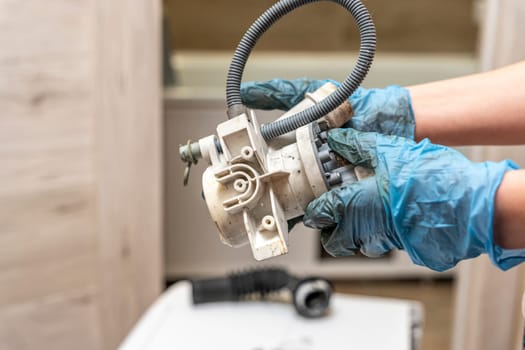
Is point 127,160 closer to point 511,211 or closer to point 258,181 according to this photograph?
point 258,181

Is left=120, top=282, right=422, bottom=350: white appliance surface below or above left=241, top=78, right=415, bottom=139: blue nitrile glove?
below

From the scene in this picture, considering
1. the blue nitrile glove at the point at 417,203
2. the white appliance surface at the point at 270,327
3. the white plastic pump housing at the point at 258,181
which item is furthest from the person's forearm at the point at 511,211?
the white appliance surface at the point at 270,327

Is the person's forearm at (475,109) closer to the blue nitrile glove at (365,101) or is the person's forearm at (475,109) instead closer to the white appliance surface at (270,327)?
the blue nitrile glove at (365,101)

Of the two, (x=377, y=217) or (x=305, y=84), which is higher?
(x=305, y=84)

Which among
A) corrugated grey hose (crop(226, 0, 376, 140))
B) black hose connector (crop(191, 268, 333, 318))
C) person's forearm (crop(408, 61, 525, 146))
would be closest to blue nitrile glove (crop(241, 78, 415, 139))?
person's forearm (crop(408, 61, 525, 146))

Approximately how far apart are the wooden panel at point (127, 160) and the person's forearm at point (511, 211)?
0.98 m

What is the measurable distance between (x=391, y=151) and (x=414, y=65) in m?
1.96

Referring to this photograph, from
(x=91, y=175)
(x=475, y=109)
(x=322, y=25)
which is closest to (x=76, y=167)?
(x=91, y=175)

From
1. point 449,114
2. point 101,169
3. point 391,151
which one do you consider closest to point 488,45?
point 449,114

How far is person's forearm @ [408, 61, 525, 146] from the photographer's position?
2.77 feet

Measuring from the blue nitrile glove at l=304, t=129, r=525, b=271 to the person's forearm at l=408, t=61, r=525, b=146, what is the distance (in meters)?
0.18

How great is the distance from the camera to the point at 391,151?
2.30 ft

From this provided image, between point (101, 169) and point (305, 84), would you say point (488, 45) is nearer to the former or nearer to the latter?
point (305, 84)

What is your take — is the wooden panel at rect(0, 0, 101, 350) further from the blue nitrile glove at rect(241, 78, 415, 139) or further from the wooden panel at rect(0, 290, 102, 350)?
the blue nitrile glove at rect(241, 78, 415, 139)
